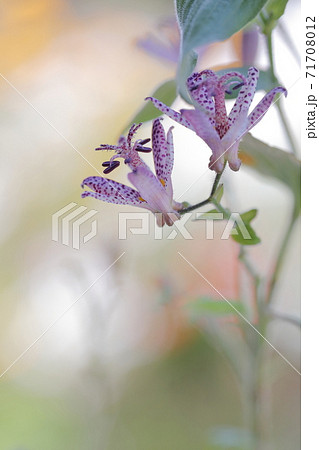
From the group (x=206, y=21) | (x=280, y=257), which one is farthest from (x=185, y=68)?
(x=280, y=257)

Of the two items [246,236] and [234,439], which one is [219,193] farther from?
[234,439]

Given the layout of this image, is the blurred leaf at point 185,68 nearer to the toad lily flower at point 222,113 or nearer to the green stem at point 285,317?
the toad lily flower at point 222,113

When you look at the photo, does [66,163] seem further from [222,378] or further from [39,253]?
[222,378]

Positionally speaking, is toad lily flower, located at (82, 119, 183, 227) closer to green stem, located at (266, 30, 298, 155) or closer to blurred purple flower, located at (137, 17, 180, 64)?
green stem, located at (266, 30, 298, 155)

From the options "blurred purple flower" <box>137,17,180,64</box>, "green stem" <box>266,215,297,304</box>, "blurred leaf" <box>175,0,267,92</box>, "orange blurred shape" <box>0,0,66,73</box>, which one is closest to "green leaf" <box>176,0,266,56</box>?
"blurred leaf" <box>175,0,267,92</box>

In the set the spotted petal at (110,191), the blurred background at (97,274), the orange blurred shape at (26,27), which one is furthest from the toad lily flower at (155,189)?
the orange blurred shape at (26,27)
